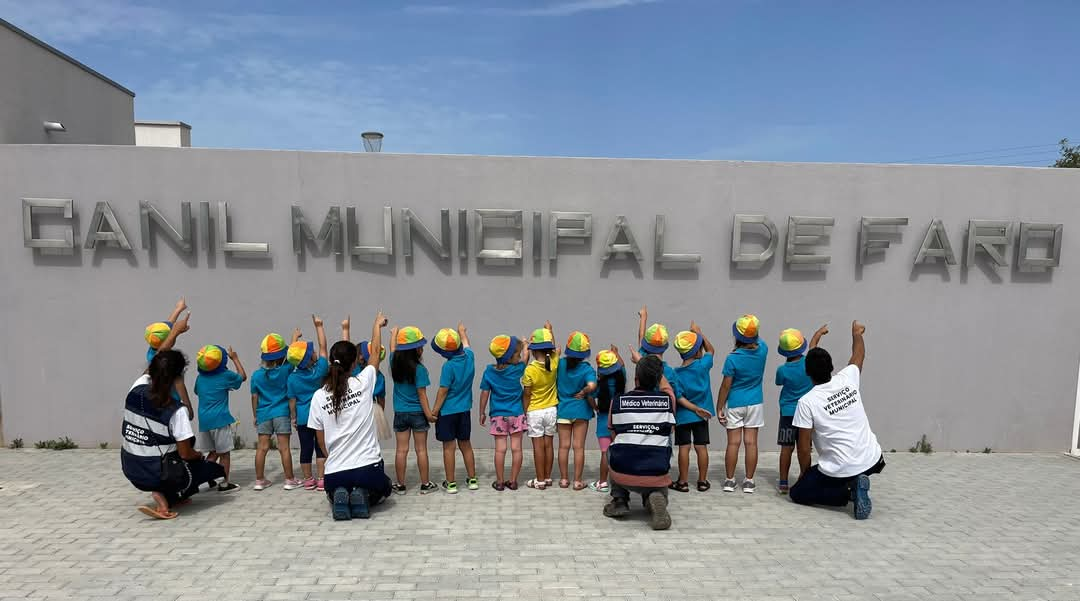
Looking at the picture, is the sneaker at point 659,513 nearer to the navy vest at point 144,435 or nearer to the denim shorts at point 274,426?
the denim shorts at point 274,426

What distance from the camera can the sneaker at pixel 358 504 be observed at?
4.98 m

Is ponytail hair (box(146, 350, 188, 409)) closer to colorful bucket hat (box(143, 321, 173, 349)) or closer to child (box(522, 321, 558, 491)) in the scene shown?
colorful bucket hat (box(143, 321, 173, 349))

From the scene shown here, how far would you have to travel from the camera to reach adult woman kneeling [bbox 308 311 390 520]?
4965 mm

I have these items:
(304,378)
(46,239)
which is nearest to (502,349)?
(304,378)

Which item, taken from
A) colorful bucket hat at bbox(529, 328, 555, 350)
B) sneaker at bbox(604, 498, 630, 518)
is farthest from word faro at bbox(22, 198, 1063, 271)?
sneaker at bbox(604, 498, 630, 518)

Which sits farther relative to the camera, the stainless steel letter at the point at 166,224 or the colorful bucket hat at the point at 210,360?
the stainless steel letter at the point at 166,224

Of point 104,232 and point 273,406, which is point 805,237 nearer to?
point 273,406

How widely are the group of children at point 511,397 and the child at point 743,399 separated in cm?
1

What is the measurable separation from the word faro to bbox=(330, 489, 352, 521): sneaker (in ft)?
9.04

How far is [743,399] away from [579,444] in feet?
5.18

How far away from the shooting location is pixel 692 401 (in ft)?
18.8

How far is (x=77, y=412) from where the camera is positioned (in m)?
7.05

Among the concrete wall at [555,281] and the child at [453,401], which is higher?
the concrete wall at [555,281]

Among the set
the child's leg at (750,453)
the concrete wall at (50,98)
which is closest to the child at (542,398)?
the child's leg at (750,453)
